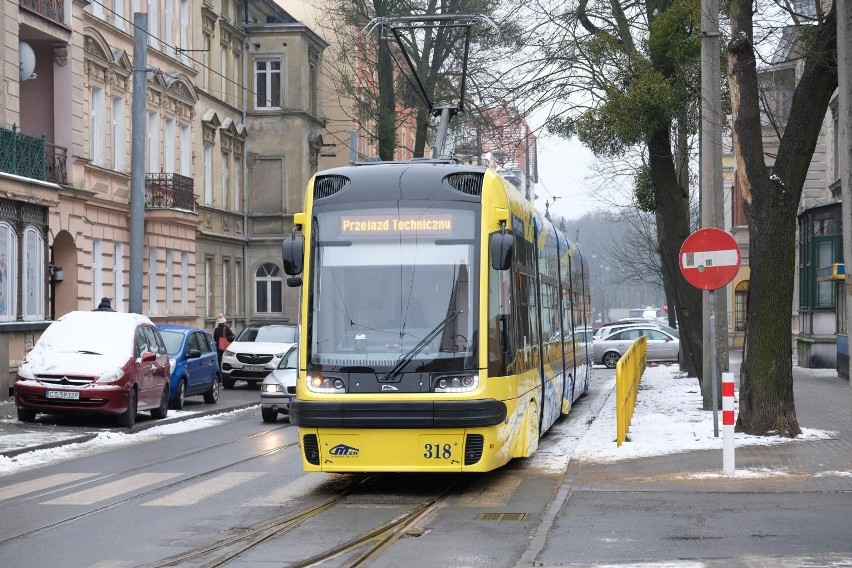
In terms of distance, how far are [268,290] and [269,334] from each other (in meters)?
Answer: 19.1

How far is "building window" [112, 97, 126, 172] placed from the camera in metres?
36.6

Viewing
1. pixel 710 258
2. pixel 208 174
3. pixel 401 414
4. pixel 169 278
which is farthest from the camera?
pixel 208 174

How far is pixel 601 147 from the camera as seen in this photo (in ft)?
84.5

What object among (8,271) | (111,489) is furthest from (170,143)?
(111,489)

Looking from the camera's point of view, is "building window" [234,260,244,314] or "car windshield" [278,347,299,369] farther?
"building window" [234,260,244,314]

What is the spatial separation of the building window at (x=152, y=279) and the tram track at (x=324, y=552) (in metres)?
27.3

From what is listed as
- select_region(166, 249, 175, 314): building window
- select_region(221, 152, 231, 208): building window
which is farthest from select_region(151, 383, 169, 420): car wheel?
select_region(221, 152, 231, 208): building window

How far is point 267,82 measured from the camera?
177 feet

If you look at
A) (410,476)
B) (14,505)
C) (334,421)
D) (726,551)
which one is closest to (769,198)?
(410,476)

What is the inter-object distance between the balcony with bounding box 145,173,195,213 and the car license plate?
1794cm

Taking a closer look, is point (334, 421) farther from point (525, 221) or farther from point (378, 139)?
point (378, 139)

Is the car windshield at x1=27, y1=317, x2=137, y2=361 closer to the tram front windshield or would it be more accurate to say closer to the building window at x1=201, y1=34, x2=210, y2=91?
the tram front windshield

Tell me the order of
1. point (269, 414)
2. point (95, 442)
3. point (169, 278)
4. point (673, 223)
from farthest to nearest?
1. point (169, 278)
2. point (673, 223)
3. point (269, 414)
4. point (95, 442)

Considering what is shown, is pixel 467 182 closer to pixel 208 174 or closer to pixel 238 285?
pixel 208 174
